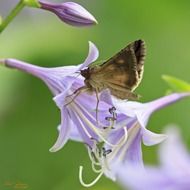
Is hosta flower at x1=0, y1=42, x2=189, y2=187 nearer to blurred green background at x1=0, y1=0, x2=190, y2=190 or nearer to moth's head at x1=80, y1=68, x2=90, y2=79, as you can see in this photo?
moth's head at x1=80, y1=68, x2=90, y2=79

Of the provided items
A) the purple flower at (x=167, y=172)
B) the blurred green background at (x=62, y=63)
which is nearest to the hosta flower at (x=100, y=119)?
the purple flower at (x=167, y=172)

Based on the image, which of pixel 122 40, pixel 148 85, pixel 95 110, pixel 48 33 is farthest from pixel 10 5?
pixel 95 110

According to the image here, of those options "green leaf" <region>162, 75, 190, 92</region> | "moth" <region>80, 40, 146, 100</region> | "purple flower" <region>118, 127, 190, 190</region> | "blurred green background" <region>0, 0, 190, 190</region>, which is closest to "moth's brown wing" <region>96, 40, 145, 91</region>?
"moth" <region>80, 40, 146, 100</region>

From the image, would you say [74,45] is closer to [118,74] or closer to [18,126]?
[18,126]

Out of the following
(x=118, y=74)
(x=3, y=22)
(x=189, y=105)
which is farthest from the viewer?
(x=189, y=105)

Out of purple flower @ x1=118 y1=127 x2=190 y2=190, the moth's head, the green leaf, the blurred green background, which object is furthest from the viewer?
the blurred green background

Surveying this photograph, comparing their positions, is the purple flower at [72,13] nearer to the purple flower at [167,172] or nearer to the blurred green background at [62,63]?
the purple flower at [167,172]

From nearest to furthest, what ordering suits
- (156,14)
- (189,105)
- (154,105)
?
(154,105), (189,105), (156,14)
